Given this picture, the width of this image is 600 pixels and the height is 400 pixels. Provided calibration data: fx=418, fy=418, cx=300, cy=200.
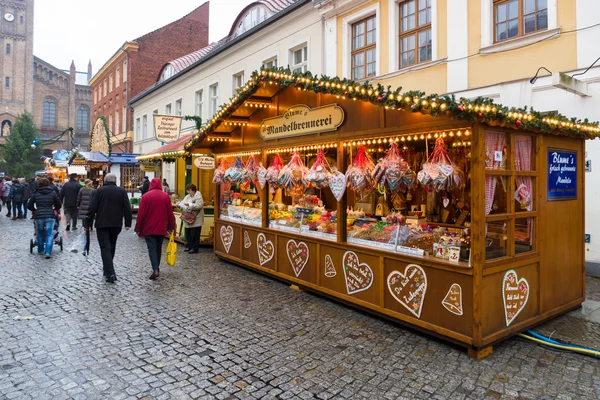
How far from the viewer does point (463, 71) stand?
356 inches

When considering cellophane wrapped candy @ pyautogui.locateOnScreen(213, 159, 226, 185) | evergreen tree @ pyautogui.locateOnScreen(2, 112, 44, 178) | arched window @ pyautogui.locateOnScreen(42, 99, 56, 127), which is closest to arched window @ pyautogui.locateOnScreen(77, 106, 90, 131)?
arched window @ pyautogui.locateOnScreen(42, 99, 56, 127)

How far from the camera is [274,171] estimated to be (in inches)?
282

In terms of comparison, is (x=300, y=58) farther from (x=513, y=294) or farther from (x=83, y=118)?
(x=83, y=118)

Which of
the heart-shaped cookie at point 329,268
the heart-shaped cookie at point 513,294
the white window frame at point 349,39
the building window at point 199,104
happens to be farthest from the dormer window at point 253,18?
the heart-shaped cookie at point 513,294

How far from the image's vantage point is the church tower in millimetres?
49969

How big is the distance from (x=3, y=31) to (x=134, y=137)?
115 ft

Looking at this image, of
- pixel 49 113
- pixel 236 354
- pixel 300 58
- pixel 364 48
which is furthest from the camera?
pixel 49 113

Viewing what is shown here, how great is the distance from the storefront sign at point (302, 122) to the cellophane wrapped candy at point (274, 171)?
0.42 meters

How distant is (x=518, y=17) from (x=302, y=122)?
5210 millimetres

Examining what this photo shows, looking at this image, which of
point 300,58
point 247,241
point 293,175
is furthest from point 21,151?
point 293,175

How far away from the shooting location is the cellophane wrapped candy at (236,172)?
26.7ft

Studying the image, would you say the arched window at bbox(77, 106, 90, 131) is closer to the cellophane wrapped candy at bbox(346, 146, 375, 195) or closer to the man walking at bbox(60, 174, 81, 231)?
the man walking at bbox(60, 174, 81, 231)

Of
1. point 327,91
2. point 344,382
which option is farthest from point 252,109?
point 344,382

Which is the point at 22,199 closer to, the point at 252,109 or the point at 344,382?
the point at 252,109
